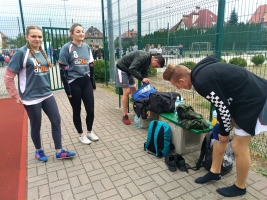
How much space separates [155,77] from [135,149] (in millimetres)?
2813

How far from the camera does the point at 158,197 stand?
8.11 ft

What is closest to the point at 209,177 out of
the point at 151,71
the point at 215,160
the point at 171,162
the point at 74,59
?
the point at 215,160

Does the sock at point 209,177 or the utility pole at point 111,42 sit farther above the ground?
the utility pole at point 111,42

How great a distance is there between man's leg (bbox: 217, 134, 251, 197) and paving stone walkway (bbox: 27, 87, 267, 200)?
0.09 m

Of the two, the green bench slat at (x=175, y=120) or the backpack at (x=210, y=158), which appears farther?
the green bench slat at (x=175, y=120)

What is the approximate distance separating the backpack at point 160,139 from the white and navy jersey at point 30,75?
1.65 meters

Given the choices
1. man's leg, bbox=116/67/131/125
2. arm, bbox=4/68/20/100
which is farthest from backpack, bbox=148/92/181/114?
arm, bbox=4/68/20/100

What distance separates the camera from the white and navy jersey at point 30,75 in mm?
2738

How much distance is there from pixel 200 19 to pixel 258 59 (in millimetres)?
1240

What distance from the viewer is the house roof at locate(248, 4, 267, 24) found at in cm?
272

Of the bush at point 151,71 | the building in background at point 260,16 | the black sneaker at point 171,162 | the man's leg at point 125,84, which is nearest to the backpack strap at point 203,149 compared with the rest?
the black sneaker at point 171,162

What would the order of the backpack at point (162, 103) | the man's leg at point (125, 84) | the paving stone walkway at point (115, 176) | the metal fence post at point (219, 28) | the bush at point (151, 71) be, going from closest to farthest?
1. the paving stone walkway at point (115, 176)
2. the metal fence post at point (219, 28)
3. the backpack at point (162, 103)
4. the man's leg at point (125, 84)
5. the bush at point (151, 71)

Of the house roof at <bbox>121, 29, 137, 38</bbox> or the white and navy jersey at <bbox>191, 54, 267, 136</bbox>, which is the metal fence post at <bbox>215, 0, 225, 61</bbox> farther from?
the house roof at <bbox>121, 29, 137, 38</bbox>

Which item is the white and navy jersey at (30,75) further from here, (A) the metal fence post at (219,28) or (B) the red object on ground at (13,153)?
(A) the metal fence post at (219,28)
